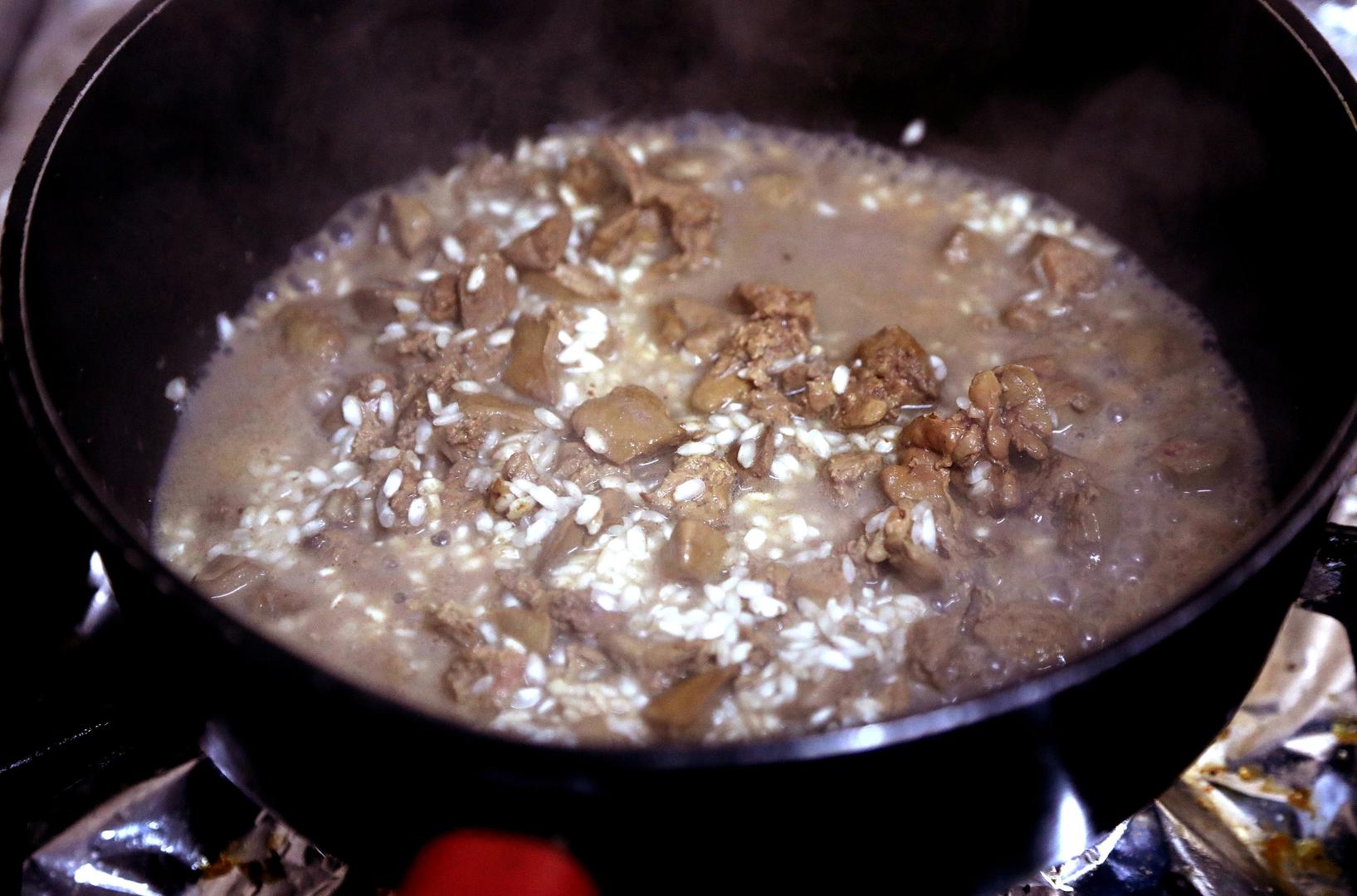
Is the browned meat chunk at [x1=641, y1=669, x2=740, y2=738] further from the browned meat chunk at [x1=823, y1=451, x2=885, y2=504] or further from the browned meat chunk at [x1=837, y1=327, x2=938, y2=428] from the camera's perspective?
the browned meat chunk at [x1=837, y1=327, x2=938, y2=428]

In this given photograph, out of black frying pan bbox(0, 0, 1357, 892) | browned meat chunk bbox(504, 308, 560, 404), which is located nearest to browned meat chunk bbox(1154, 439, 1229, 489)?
black frying pan bbox(0, 0, 1357, 892)

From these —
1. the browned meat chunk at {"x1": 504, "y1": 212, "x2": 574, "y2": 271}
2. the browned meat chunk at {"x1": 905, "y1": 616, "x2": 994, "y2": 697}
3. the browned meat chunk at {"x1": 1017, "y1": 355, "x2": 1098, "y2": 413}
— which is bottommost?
the browned meat chunk at {"x1": 905, "y1": 616, "x2": 994, "y2": 697}

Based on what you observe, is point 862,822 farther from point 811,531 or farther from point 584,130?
point 584,130

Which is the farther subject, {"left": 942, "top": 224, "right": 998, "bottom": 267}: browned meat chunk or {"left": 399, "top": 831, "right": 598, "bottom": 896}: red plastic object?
{"left": 942, "top": 224, "right": 998, "bottom": 267}: browned meat chunk

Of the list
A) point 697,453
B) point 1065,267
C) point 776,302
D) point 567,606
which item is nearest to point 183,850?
point 567,606

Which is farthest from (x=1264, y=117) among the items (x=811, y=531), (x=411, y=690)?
(x=411, y=690)

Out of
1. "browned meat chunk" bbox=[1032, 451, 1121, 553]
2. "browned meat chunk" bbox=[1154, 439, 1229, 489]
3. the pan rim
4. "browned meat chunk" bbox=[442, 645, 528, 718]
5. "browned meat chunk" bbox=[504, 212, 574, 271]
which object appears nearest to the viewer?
the pan rim

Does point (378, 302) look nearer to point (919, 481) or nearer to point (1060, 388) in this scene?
point (919, 481)

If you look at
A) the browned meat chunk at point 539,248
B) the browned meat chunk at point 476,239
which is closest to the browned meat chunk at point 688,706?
the browned meat chunk at point 539,248
